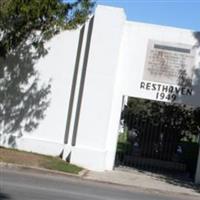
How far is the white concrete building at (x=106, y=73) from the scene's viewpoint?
2248 centimetres

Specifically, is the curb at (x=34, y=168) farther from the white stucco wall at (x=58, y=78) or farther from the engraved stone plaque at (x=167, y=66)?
the engraved stone plaque at (x=167, y=66)

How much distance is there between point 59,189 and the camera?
1517 cm

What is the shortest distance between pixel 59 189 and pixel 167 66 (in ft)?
29.9

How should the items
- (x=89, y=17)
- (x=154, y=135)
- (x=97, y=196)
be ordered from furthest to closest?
(x=154, y=135) < (x=89, y=17) < (x=97, y=196)

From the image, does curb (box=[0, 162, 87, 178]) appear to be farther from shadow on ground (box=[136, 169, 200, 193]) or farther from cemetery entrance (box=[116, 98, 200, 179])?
cemetery entrance (box=[116, 98, 200, 179])

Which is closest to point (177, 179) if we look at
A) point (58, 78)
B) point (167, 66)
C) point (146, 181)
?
point (146, 181)

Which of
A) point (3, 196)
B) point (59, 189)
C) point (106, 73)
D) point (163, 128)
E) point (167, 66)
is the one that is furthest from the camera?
point (163, 128)

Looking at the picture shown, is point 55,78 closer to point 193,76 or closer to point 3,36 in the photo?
point 3,36

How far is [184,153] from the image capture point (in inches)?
1081

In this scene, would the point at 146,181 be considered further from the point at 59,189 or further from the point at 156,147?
the point at 59,189

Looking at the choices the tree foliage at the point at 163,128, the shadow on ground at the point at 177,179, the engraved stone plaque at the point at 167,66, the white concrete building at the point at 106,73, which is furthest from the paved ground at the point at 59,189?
the tree foliage at the point at 163,128

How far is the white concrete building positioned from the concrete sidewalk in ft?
3.13

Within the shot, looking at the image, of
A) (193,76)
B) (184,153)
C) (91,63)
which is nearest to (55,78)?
(91,63)

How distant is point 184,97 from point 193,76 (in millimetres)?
788
